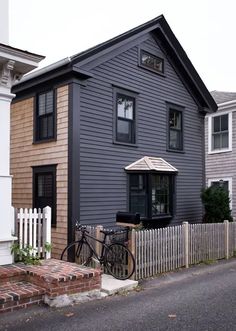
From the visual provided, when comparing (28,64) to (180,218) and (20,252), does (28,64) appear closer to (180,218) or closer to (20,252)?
(20,252)

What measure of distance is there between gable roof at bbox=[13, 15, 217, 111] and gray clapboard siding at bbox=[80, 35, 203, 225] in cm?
38

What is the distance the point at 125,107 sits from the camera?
40.1 ft

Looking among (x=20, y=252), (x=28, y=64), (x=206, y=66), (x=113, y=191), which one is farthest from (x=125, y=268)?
(x=206, y=66)

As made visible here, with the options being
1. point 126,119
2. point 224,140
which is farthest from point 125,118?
point 224,140

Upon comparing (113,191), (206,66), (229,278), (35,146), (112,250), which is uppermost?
(206,66)

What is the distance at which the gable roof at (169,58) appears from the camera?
34.2ft

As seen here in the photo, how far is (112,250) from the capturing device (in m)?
8.62

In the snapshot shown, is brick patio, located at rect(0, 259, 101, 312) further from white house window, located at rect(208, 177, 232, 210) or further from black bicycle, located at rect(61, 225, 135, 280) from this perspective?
white house window, located at rect(208, 177, 232, 210)

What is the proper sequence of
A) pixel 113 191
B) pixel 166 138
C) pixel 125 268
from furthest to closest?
pixel 166 138 → pixel 113 191 → pixel 125 268

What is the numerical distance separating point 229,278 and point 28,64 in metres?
6.52

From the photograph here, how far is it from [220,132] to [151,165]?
7.75m

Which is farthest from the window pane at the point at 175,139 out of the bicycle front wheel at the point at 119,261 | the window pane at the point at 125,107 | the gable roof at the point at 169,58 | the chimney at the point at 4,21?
the chimney at the point at 4,21

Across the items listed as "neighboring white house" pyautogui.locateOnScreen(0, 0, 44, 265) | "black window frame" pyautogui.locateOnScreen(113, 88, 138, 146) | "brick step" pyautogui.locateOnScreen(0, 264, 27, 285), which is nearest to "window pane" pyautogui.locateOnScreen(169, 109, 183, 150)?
"black window frame" pyautogui.locateOnScreen(113, 88, 138, 146)

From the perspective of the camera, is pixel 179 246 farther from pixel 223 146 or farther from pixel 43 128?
pixel 223 146
